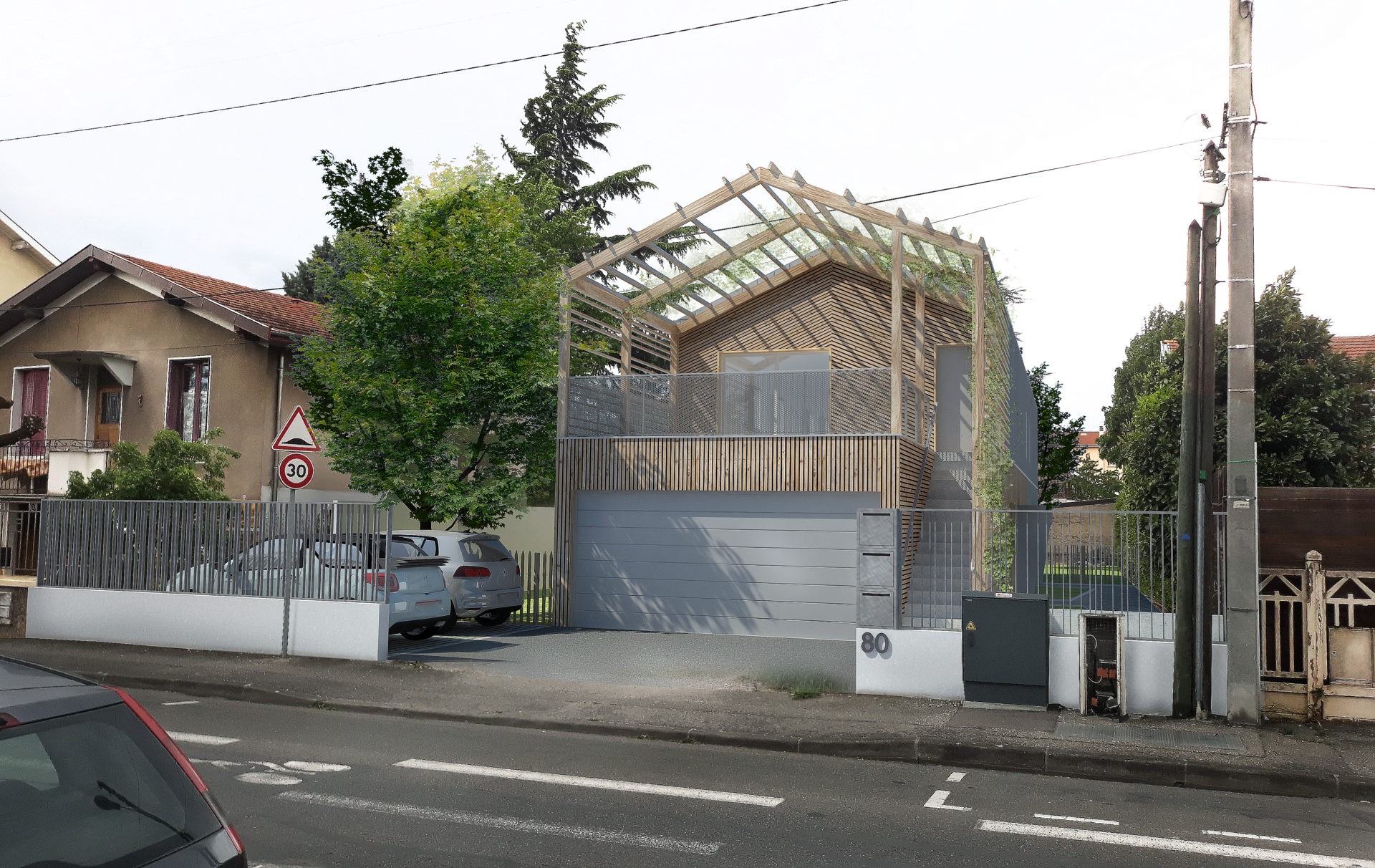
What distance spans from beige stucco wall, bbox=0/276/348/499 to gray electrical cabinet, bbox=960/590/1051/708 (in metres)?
16.7

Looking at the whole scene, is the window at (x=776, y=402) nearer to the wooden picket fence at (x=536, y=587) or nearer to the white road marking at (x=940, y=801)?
the wooden picket fence at (x=536, y=587)

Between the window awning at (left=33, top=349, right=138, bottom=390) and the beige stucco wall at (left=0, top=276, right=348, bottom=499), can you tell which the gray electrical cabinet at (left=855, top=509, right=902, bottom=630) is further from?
the window awning at (left=33, top=349, right=138, bottom=390)

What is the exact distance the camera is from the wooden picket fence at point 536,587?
18.6 meters

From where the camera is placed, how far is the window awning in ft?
79.6

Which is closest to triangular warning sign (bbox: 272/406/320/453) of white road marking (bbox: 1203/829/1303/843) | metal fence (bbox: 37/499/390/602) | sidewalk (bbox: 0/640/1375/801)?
metal fence (bbox: 37/499/390/602)

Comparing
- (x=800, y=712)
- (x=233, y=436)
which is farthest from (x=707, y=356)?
(x=800, y=712)

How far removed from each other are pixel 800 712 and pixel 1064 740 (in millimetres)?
2405

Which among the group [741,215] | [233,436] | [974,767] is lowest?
[974,767]

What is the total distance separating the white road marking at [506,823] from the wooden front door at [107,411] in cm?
2108

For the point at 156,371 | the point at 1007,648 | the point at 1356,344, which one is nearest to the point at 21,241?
the point at 156,371

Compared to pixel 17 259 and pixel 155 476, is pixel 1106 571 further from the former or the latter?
pixel 17 259

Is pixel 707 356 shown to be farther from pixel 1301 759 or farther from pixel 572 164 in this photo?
pixel 572 164

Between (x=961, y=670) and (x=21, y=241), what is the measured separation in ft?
102

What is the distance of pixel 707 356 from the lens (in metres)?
21.7
